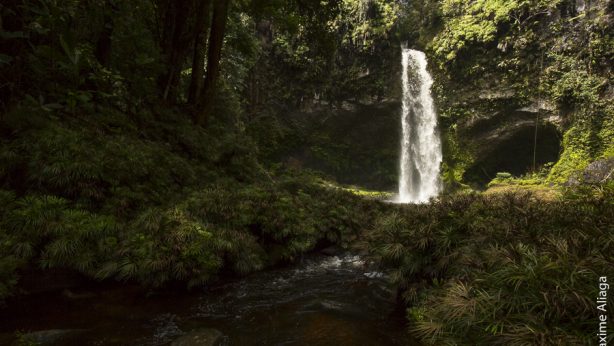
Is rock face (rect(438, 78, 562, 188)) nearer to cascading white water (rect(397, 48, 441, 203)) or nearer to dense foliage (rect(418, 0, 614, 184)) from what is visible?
dense foliage (rect(418, 0, 614, 184))

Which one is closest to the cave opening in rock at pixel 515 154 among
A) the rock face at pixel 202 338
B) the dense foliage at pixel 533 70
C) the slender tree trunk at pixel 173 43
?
the dense foliage at pixel 533 70

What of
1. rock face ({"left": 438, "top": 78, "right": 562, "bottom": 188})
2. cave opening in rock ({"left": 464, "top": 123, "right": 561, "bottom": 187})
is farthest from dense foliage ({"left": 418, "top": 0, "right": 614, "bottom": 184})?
cave opening in rock ({"left": 464, "top": 123, "right": 561, "bottom": 187})

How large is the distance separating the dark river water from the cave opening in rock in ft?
88.2

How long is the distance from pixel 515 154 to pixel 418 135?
8.19 m

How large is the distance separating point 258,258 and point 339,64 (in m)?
28.9

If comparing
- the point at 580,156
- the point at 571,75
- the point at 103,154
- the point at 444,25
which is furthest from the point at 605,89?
the point at 103,154

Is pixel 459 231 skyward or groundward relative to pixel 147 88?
groundward

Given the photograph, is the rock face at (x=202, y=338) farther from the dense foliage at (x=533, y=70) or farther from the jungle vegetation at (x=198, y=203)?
the dense foliage at (x=533, y=70)

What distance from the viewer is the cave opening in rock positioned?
27.0 meters

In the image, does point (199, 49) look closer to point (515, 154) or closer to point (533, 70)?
point (533, 70)

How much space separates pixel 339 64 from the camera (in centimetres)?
3325

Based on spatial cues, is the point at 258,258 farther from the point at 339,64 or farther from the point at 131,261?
the point at 339,64

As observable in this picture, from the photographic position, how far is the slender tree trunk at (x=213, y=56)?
11266mm

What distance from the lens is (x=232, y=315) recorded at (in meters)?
5.34
